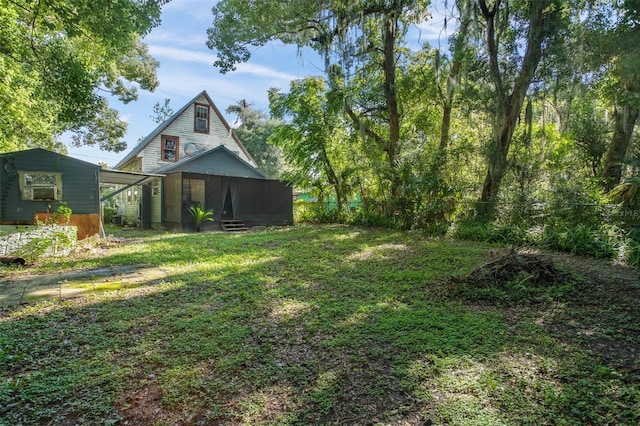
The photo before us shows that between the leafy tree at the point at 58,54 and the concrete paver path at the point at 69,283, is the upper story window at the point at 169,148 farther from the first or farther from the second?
the concrete paver path at the point at 69,283

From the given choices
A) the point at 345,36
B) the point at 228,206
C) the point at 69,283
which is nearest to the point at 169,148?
the point at 228,206

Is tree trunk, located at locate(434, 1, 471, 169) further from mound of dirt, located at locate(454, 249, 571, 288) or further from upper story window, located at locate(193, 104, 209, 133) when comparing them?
upper story window, located at locate(193, 104, 209, 133)

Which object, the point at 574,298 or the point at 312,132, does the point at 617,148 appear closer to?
the point at 574,298

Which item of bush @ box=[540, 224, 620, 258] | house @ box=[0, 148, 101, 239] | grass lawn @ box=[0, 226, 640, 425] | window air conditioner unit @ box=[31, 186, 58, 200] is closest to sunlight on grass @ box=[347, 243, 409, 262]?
grass lawn @ box=[0, 226, 640, 425]

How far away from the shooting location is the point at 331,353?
263 cm

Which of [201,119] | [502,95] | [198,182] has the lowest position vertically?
[198,182]

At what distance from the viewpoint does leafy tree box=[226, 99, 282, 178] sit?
2794 cm

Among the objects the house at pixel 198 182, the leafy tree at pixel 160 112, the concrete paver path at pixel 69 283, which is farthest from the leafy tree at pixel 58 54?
the leafy tree at pixel 160 112

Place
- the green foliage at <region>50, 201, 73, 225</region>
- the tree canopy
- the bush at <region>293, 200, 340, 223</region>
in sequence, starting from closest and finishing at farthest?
the tree canopy, the green foliage at <region>50, 201, 73, 225</region>, the bush at <region>293, 200, 340, 223</region>

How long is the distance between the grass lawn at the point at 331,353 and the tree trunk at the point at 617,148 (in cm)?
488

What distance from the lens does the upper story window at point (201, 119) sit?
1598cm

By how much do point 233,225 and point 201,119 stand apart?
21.5ft

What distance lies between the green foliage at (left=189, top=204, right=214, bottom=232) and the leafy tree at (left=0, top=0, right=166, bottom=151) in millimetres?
4745

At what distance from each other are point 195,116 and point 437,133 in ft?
37.3
